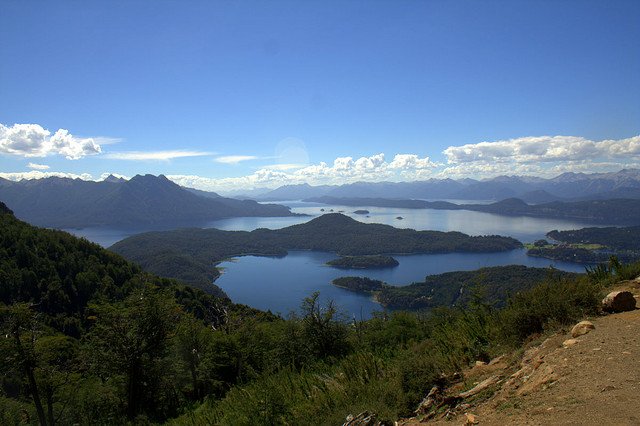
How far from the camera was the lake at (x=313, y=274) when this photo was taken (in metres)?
86.1

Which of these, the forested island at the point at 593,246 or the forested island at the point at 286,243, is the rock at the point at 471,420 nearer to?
the forested island at the point at 286,243

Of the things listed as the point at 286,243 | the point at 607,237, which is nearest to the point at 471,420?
the point at 607,237

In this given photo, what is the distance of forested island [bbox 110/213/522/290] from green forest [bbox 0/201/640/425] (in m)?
97.1

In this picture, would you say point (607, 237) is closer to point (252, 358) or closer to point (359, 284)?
point (359, 284)

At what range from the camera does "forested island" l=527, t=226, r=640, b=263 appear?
10912 centimetres

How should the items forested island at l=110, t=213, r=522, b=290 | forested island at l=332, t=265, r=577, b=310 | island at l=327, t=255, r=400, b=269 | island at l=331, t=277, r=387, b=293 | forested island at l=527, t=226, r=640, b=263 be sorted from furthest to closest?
island at l=327, t=255, r=400, b=269
forested island at l=110, t=213, r=522, b=290
forested island at l=527, t=226, r=640, b=263
island at l=331, t=277, r=387, b=293
forested island at l=332, t=265, r=577, b=310

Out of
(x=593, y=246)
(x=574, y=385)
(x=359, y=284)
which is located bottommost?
(x=359, y=284)

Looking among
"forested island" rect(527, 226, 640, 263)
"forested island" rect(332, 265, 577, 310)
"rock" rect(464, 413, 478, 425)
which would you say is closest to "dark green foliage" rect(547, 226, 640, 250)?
"forested island" rect(527, 226, 640, 263)

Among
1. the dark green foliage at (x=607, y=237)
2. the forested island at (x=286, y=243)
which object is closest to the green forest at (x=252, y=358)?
the forested island at (x=286, y=243)

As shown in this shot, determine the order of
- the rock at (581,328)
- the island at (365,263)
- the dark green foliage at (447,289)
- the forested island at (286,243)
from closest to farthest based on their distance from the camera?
the rock at (581,328), the dark green foliage at (447,289), the forested island at (286,243), the island at (365,263)

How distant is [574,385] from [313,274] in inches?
4377

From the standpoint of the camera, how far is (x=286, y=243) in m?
174

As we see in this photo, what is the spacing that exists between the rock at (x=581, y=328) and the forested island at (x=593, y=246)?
118267 mm

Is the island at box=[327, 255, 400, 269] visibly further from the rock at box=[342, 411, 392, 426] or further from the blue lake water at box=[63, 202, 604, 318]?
the rock at box=[342, 411, 392, 426]
